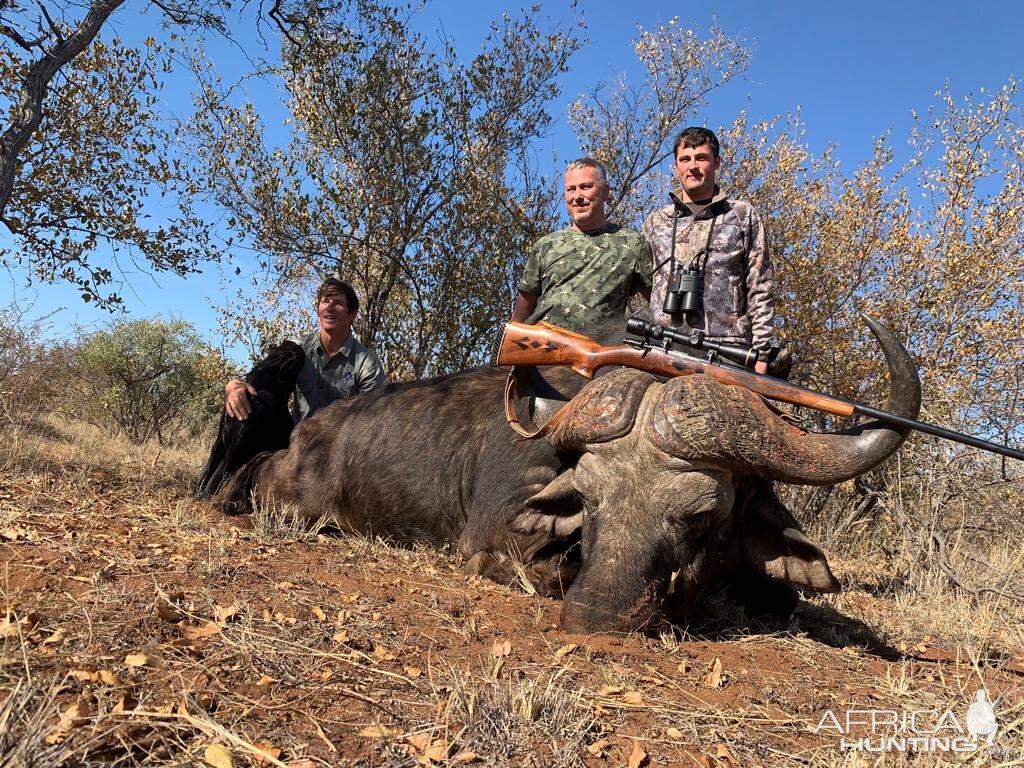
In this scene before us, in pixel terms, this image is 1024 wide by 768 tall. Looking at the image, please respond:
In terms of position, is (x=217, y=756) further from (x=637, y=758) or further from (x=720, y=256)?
(x=720, y=256)

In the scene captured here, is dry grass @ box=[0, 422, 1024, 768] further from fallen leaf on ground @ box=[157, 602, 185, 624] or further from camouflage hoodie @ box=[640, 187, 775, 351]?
camouflage hoodie @ box=[640, 187, 775, 351]

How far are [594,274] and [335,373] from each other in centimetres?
271

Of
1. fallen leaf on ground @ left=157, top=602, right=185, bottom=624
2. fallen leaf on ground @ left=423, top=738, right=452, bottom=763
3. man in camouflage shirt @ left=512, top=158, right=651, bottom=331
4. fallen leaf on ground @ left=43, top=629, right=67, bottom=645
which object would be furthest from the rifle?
fallen leaf on ground @ left=43, top=629, right=67, bottom=645

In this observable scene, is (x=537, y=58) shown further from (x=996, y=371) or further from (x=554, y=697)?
(x=554, y=697)

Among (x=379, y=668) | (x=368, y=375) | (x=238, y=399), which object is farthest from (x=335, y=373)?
(x=379, y=668)

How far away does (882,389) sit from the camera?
7.18 meters

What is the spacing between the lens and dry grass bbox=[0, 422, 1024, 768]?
1747 millimetres

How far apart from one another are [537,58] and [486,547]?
757 centimetres

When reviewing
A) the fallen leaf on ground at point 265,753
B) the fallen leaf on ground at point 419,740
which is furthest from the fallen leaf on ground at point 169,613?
the fallen leaf on ground at point 419,740

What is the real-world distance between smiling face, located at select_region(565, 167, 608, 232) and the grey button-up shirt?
7.83ft

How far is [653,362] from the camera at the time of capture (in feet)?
12.1

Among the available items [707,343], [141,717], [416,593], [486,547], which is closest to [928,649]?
[707,343]

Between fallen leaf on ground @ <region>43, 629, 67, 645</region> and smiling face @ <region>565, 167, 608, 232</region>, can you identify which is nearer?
fallen leaf on ground @ <region>43, 629, 67, 645</region>

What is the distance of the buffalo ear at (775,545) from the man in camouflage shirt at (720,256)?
4.70ft
